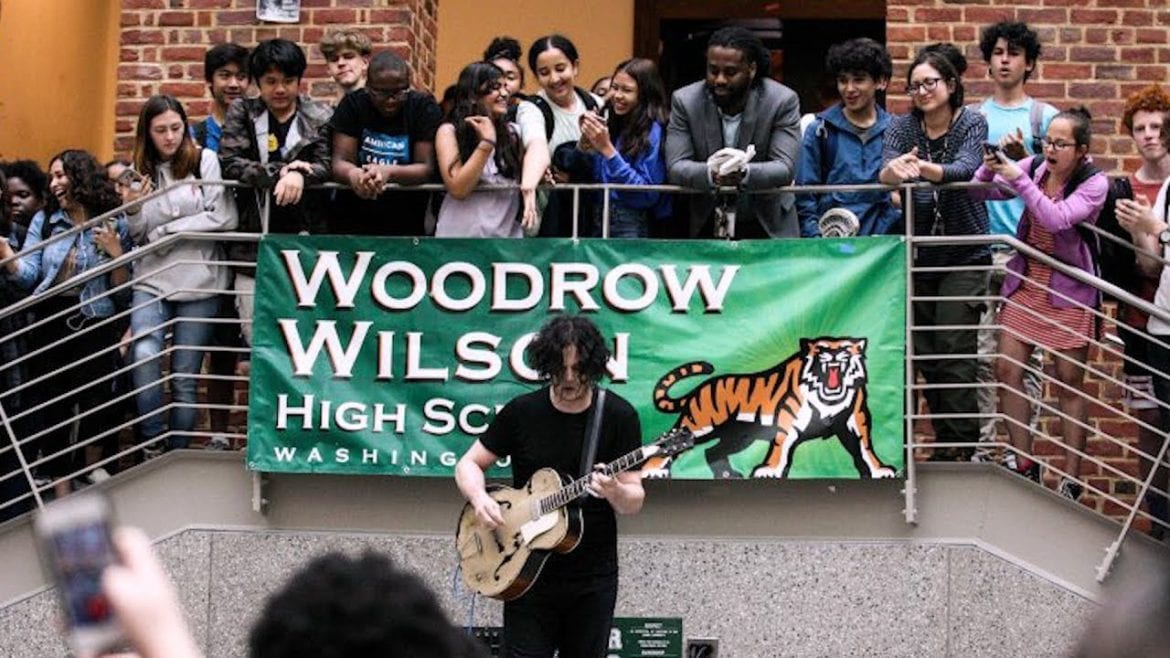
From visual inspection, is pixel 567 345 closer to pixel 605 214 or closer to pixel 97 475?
pixel 605 214

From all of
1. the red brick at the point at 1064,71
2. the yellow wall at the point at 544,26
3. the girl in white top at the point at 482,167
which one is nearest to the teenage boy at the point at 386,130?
the girl in white top at the point at 482,167

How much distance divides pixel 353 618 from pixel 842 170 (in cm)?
710

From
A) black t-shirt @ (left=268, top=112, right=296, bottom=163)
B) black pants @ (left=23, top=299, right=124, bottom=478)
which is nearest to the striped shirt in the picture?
black t-shirt @ (left=268, top=112, right=296, bottom=163)

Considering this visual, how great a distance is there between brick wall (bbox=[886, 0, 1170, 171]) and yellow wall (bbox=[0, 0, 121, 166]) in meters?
5.25

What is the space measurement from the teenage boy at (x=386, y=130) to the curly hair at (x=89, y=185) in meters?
1.38

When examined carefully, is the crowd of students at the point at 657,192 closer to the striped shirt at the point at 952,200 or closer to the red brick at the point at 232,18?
the striped shirt at the point at 952,200

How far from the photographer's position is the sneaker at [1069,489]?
904 centimetres

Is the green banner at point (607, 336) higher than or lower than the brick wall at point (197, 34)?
lower

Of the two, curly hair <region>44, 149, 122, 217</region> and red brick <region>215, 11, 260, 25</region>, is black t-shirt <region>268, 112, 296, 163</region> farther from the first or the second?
red brick <region>215, 11, 260, 25</region>

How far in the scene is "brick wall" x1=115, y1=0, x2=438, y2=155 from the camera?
10969mm

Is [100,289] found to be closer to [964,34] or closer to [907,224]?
[907,224]

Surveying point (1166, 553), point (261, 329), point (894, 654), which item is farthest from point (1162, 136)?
point (1166, 553)

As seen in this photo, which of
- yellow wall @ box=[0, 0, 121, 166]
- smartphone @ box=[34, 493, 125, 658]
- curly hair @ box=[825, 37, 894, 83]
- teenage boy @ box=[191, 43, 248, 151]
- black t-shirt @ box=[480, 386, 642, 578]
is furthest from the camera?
yellow wall @ box=[0, 0, 121, 166]

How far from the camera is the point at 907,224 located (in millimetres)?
8945
